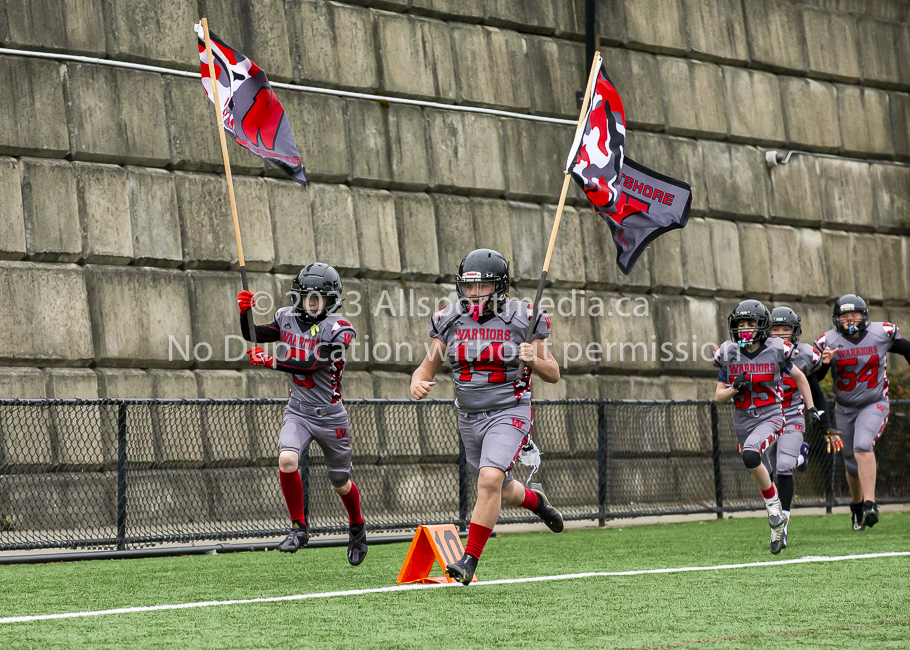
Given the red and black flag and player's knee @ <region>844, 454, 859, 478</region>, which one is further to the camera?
player's knee @ <region>844, 454, 859, 478</region>

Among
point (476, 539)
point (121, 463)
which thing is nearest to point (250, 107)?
point (121, 463)

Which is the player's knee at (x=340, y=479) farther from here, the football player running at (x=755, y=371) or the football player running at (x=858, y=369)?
the football player running at (x=858, y=369)

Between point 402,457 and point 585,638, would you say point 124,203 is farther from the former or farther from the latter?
point 585,638

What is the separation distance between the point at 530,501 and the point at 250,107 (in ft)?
13.1

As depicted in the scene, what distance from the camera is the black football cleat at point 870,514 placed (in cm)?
1138

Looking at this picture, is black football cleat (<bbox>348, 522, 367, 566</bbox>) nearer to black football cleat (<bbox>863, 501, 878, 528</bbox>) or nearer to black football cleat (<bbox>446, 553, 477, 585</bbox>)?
black football cleat (<bbox>446, 553, 477, 585</bbox>)

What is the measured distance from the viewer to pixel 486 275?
7.64 metres

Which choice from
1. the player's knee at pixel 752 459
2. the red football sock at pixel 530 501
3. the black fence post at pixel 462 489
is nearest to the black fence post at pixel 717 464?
the black fence post at pixel 462 489

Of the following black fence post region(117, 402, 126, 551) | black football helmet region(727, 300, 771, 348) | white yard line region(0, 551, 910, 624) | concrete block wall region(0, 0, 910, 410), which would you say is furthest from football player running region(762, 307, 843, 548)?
black fence post region(117, 402, 126, 551)

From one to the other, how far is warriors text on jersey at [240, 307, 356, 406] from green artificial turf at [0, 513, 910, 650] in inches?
48.3

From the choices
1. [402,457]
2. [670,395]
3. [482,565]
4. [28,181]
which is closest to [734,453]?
[670,395]

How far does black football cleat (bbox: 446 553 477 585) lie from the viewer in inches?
282

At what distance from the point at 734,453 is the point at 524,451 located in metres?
7.63

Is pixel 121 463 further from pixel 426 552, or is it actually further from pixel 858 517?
pixel 858 517
